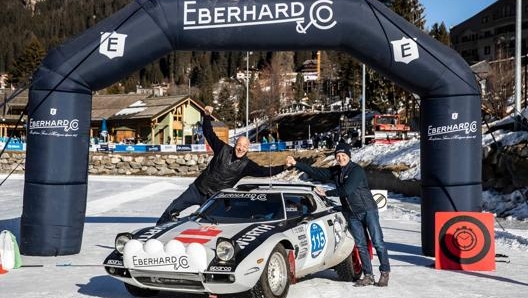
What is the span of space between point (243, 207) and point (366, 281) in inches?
74.2

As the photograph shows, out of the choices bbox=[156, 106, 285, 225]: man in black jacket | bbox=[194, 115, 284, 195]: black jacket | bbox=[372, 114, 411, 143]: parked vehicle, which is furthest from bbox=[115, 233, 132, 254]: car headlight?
bbox=[372, 114, 411, 143]: parked vehicle

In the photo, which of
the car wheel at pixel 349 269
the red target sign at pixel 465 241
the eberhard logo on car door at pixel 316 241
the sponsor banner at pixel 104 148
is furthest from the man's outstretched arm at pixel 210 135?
the sponsor banner at pixel 104 148

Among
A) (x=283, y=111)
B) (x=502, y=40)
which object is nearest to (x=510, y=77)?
(x=502, y=40)

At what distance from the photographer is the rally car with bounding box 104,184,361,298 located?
685 centimetres

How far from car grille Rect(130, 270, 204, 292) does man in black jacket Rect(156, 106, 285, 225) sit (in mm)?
2326

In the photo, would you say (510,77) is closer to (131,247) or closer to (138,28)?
(138,28)

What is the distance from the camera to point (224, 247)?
22.8 feet

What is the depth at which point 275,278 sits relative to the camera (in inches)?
287

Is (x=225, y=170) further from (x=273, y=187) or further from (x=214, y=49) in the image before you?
(x=214, y=49)

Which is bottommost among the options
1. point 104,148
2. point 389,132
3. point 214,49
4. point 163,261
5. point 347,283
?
point 347,283

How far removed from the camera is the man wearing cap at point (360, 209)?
331 inches

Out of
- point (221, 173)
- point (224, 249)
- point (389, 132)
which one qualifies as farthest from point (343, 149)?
point (389, 132)

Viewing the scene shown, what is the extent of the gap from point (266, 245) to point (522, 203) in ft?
47.0

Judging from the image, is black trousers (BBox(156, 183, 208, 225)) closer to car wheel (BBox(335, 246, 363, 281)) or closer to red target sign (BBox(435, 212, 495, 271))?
car wheel (BBox(335, 246, 363, 281))
